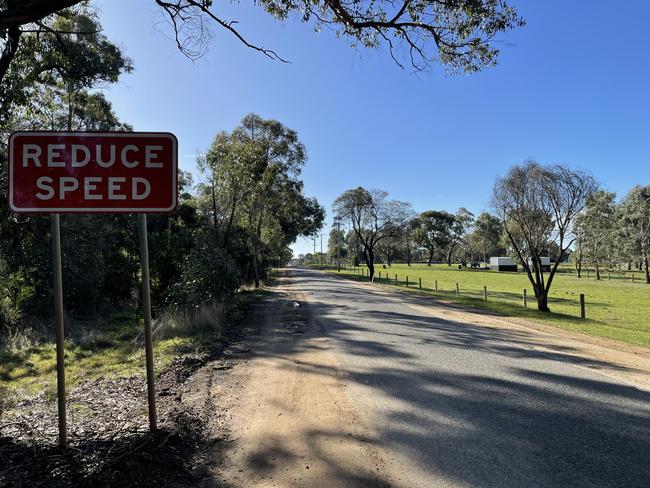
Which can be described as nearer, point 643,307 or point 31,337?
point 31,337

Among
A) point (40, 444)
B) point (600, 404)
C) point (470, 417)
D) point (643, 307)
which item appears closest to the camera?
point (40, 444)

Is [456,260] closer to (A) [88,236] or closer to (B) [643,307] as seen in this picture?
(B) [643,307]

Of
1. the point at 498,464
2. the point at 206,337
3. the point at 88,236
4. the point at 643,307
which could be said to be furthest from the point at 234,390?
the point at 643,307

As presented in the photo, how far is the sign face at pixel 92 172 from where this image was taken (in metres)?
3.43

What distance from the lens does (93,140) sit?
356 cm

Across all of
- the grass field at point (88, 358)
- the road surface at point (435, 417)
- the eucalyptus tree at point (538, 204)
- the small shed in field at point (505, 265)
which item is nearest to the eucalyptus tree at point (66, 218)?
the grass field at point (88, 358)

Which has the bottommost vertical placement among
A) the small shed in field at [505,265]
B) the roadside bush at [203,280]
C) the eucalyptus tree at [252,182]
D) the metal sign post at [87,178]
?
the small shed in field at [505,265]

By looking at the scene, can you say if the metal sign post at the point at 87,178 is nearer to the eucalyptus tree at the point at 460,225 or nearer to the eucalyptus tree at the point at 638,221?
the eucalyptus tree at the point at 638,221

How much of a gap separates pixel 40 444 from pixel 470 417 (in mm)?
4236

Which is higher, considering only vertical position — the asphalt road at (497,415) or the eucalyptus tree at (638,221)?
the eucalyptus tree at (638,221)

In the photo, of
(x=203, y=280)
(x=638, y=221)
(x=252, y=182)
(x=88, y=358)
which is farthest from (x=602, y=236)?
(x=88, y=358)

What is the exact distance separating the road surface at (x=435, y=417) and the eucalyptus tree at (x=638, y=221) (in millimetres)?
52413

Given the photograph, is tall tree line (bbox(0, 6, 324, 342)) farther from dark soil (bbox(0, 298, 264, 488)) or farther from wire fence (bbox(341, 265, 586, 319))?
wire fence (bbox(341, 265, 586, 319))

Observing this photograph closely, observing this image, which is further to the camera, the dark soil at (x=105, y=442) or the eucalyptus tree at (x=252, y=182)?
the eucalyptus tree at (x=252, y=182)
